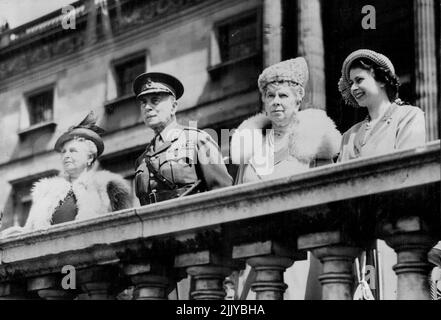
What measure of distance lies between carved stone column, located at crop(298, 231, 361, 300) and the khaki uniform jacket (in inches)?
45.5

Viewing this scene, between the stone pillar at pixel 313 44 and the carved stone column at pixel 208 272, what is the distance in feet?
41.3

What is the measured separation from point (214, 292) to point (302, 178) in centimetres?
82

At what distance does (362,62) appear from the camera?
5.29 meters

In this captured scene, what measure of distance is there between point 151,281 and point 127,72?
2042 centimetres

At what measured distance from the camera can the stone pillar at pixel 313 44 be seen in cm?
1794

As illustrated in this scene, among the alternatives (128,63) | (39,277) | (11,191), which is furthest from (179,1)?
(39,277)

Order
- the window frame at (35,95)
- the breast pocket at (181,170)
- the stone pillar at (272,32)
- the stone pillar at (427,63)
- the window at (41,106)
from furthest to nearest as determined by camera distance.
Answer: the window at (41,106) < the window frame at (35,95) < the stone pillar at (272,32) < the stone pillar at (427,63) < the breast pocket at (181,170)

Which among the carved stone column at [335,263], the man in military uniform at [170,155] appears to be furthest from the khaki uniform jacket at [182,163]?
the carved stone column at [335,263]

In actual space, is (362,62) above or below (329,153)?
above

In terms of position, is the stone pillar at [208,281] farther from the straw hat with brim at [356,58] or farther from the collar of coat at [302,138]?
the straw hat with brim at [356,58]

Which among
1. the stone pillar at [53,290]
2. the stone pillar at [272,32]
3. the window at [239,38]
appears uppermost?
the window at [239,38]

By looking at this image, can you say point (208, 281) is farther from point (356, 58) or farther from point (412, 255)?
point (356, 58)

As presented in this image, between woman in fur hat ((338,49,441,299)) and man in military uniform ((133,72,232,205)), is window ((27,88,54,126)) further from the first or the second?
woman in fur hat ((338,49,441,299))
